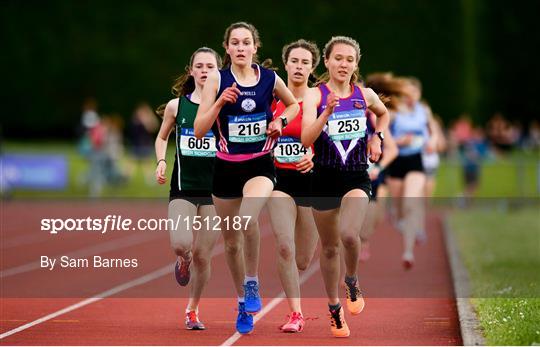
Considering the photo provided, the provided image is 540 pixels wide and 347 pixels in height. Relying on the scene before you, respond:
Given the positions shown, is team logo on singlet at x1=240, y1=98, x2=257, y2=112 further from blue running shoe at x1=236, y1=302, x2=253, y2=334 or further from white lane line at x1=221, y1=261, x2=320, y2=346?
white lane line at x1=221, y1=261, x2=320, y2=346

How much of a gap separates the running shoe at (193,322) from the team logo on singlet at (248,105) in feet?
5.43

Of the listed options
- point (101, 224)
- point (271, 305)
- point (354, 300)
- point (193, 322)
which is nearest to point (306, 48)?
point (354, 300)

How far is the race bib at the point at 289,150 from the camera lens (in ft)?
29.8

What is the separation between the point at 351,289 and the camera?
29.9 feet

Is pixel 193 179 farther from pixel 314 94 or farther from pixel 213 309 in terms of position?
pixel 213 309

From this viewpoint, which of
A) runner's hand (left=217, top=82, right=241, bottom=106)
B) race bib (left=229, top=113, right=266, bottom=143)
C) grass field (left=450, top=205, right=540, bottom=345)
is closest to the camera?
runner's hand (left=217, top=82, right=241, bottom=106)

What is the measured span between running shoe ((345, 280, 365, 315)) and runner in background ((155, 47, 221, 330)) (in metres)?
0.99

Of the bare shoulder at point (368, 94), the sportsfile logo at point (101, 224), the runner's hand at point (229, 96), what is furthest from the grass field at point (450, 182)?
the runner's hand at point (229, 96)

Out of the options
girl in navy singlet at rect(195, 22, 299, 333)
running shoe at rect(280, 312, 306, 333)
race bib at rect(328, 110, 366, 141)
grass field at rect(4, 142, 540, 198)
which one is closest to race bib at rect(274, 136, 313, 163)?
girl in navy singlet at rect(195, 22, 299, 333)

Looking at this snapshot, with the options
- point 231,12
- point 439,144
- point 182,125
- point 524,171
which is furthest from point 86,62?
point 182,125

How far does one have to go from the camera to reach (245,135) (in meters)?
8.54

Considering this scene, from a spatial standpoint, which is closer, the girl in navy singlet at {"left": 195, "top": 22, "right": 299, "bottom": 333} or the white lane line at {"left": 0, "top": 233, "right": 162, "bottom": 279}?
the girl in navy singlet at {"left": 195, "top": 22, "right": 299, "bottom": 333}

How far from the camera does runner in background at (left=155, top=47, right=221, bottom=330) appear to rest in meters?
9.07

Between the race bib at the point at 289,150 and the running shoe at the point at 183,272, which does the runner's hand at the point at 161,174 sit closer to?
the running shoe at the point at 183,272
